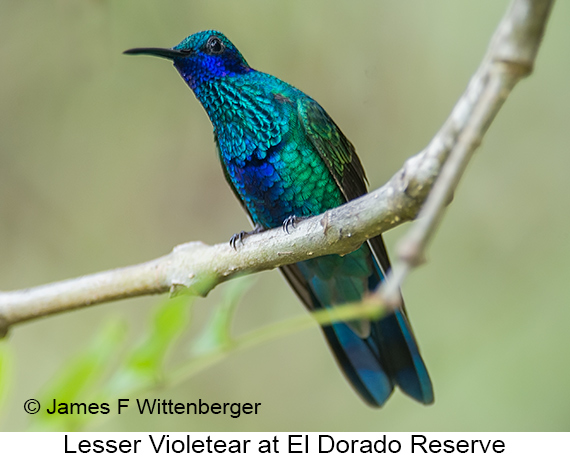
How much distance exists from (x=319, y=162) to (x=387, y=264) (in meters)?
0.53

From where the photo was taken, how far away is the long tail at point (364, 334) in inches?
99.8

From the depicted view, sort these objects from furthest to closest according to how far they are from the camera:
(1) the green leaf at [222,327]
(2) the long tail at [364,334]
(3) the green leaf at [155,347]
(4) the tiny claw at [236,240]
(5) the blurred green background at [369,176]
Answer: (5) the blurred green background at [369,176] → (2) the long tail at [364,334] → (4) the tiny claw at [236,240] → (1) the green leaf at [222,327] → (3) the green leaf at [155,347]

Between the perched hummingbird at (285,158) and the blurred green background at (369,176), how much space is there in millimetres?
855

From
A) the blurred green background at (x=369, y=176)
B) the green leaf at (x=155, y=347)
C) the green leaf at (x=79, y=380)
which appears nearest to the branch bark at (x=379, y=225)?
the green leaf at (x=155, y=347)

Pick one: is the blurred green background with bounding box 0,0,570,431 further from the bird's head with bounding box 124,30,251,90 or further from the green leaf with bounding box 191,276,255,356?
the green leaf with bounding box 191,276,255,356

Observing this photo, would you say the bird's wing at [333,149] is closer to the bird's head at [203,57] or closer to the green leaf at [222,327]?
the bird's head at [203,57]

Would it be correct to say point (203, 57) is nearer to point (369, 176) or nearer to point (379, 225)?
point (379, 225)

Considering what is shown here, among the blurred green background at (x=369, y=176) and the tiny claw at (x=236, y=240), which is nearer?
the tiny claw at (x=236, y=240)

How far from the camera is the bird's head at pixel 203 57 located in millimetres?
2305

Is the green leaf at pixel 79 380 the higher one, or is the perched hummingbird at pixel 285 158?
the perched hummingbird at pixel 285 158

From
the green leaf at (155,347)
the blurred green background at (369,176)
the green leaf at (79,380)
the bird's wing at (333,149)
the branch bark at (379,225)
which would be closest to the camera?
the branch bark at (379,225)

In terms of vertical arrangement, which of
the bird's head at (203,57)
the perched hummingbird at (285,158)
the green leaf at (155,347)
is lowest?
the green leaf at (155,347)

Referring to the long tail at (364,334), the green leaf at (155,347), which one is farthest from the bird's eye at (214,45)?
the green leaf at (155,347)

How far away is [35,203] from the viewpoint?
3.89 metres
